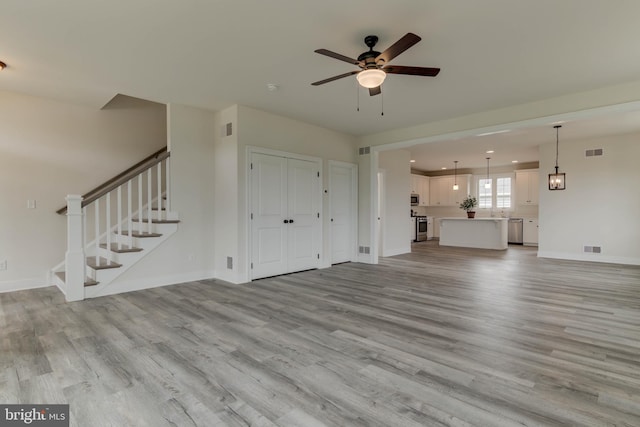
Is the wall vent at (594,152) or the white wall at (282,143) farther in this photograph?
the wall vent at (594,152)

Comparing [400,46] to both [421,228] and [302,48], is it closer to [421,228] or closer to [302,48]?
[302,48]

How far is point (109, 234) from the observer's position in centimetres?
426

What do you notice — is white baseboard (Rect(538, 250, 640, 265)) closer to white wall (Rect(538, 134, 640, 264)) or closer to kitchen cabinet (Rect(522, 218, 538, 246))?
white wall (Rect(538, 134, 640, 264))

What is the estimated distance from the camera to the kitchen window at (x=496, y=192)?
35.6 feet

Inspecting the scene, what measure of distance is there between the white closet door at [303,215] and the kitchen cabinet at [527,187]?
314 inches

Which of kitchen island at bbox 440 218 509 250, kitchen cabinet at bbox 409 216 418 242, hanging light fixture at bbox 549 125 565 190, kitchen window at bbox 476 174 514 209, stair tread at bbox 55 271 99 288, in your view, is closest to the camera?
stair tread at bbox 55 271 99 288

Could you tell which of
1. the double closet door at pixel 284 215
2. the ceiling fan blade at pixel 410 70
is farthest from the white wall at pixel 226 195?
the ceiling fan blade at pixel 410 70

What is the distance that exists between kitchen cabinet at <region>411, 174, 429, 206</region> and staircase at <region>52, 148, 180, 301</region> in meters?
8.82

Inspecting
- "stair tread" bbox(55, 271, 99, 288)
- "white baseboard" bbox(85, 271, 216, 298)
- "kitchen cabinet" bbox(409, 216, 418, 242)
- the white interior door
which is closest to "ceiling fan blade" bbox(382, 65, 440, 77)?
the white interior door

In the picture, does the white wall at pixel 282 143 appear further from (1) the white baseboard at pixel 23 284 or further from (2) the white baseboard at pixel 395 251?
(1) the white baseboard at pixel 23 284

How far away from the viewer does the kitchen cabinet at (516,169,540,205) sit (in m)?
10.1

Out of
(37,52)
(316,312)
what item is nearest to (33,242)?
(37,52)

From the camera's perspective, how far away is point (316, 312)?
3.47 meters

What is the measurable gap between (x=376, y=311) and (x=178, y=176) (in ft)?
11.8
